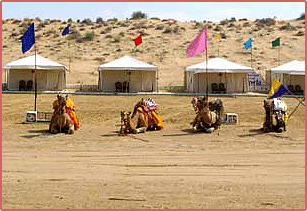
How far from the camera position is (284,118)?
13234mm

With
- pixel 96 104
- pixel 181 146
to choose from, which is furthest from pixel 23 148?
pixel 96 104

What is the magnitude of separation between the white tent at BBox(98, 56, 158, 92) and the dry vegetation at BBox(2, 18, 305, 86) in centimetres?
588

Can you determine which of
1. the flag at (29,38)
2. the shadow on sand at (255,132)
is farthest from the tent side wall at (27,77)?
the shadow on sand at (255,132)

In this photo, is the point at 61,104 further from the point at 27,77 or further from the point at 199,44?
the point at 27,77

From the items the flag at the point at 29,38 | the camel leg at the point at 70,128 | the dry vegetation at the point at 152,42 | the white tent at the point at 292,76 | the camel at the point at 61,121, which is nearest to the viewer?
the camel leg at the point at 70,128

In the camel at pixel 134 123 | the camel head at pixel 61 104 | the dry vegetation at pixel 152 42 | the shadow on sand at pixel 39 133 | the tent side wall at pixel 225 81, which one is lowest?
the shadow on sand at pixel 39 133

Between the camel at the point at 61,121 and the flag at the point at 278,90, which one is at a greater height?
the flag at the point at 278,90

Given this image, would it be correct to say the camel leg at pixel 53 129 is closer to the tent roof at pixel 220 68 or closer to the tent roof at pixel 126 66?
the tent roof at pixel 126 66

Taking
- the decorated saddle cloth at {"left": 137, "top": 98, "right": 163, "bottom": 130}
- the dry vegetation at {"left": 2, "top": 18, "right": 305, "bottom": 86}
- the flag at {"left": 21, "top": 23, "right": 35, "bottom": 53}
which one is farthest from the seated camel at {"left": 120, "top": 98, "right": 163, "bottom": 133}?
the dry vegetation at {"left": 2, "top": 18, "right": 305, "bottom": 86}

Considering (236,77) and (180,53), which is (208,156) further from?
(180,53)

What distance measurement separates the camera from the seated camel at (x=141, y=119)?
41.2 feet

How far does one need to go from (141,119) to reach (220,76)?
1506cm

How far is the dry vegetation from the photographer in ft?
132

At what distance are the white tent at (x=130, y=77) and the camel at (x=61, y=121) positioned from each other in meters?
14.5
